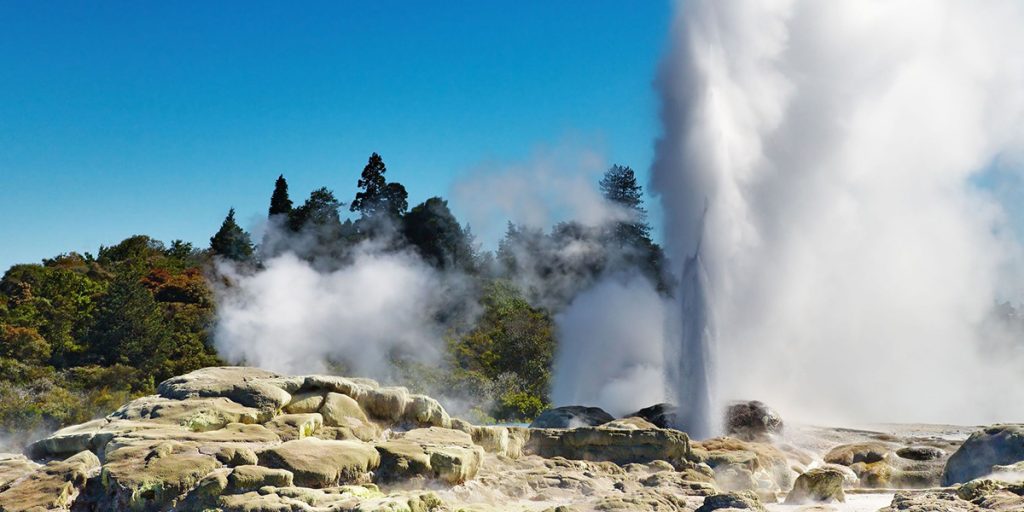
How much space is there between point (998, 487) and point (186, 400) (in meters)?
11.5

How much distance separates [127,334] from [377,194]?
18883 millimetres

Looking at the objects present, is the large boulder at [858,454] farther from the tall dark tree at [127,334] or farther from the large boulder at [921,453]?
the tall dark tree at [127,334]

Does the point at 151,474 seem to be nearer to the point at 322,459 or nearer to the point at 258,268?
the point at 322,459

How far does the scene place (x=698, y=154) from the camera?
26156 millimetres

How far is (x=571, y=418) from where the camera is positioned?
802 inches

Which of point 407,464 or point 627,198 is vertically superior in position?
point 627,198

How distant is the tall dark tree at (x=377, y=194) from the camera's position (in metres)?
46.4

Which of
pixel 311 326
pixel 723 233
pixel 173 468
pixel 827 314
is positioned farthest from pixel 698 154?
pixel 173 468

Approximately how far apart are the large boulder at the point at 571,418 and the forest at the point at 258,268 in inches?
325

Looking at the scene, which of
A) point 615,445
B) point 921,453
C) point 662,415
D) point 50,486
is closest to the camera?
point 50,486

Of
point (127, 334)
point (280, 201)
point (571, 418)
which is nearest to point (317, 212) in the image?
point (280, 201)

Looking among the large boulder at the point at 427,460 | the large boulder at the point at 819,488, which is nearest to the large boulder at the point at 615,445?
the large boulder at the point at 819,488

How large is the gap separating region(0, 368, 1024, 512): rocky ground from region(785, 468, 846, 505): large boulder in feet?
0.07

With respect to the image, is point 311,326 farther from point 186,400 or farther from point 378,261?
point 186,400
